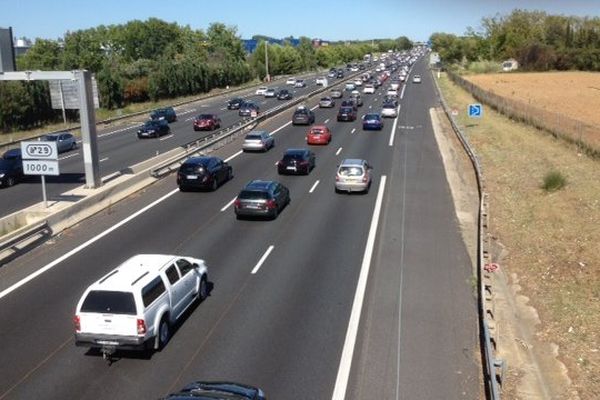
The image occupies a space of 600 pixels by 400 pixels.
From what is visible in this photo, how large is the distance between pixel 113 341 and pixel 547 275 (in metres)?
12.3

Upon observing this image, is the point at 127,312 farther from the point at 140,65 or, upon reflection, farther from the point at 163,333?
the point at 140,65

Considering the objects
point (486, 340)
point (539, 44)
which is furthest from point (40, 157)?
point (539, 44)

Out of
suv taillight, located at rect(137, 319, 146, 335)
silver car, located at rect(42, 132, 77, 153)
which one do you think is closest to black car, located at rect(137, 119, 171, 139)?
silver car, located at rect(42, 132, 77, 153)

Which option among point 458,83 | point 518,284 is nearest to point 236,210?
point 518,284

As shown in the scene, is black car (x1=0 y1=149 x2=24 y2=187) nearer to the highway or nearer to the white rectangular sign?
the highway

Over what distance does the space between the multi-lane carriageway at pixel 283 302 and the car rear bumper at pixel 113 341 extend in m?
0.47

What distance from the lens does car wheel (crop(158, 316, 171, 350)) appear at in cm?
1384

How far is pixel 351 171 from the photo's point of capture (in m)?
29.3

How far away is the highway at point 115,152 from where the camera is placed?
30.2 m

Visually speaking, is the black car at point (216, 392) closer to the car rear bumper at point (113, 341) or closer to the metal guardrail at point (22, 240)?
the car rear bumper at point (113, 341)

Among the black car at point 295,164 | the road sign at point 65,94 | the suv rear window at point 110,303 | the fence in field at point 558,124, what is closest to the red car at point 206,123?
the road sign at point 65,94

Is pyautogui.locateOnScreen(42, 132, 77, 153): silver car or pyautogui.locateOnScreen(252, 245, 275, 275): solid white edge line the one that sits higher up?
pyautogui.locateOnScreen(42, 132, 77, 153): silver car

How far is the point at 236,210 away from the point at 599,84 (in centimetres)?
9927

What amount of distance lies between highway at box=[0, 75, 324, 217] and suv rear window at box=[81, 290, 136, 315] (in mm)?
15299
